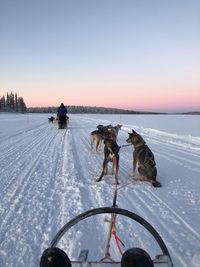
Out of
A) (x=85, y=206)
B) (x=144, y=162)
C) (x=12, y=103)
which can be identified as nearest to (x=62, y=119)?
(x=144, y=162)

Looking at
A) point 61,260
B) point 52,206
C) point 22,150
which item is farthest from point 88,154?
point 61,260

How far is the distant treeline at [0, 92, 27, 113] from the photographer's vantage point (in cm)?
11635

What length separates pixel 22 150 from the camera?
11.3m

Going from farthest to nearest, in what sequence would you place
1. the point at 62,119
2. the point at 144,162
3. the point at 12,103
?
the point at 12,103 < the point at 62,119 < the point at 144,162

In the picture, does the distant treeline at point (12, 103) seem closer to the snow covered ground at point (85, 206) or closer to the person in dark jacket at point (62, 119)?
the person in dark jacket at point (62, 119)

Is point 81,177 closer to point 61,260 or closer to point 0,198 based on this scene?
point 0,198

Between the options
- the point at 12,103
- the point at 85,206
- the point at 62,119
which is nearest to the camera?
the point at 85,206

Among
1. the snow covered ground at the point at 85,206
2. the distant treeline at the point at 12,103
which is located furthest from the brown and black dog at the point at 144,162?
the distant treeline at the point at 12,103

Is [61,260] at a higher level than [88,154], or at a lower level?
higher

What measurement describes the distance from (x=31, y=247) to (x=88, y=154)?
7226 millimetres

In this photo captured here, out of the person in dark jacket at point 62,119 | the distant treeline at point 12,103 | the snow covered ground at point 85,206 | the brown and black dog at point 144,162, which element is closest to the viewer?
the snow covered ground at point 85,206

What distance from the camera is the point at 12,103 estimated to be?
11850cm

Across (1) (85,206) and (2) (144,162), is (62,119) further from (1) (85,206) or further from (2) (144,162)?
(1) (85,206)

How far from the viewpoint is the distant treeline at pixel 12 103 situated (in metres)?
116
